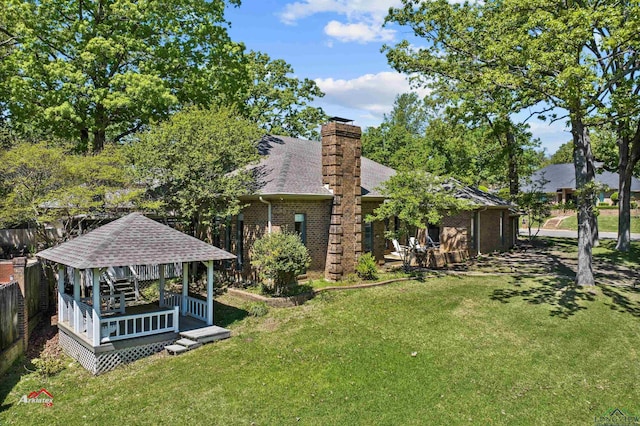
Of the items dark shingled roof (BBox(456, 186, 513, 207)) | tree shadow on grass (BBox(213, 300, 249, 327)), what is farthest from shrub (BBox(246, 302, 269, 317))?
dark shingled roof (BBox(456, 186, 513, 207))

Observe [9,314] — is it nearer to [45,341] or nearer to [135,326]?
[45,341]

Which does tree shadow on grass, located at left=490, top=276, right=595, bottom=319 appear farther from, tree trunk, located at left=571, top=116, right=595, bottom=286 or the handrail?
the handrail

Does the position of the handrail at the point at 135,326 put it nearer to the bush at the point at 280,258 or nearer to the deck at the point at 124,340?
the deck at the point at 124,340

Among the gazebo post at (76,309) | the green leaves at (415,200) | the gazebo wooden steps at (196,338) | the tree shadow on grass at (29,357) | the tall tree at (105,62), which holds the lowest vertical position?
the tree shadow on grass at (29,357)

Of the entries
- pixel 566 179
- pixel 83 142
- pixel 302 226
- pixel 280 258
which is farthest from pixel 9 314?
pixel 566 179

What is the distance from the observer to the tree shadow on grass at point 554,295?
1449cm

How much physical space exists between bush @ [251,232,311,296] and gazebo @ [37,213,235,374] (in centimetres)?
248

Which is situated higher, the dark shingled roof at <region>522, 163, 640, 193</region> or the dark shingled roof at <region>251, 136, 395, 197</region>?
the dark shingled roof at <region>522, 163, 640, 193</region>

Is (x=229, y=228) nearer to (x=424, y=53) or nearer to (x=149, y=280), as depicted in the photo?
(x=149, y=280)

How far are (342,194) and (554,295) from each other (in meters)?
9.31

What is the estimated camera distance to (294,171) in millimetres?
18875

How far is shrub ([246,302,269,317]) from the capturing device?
14.0 m

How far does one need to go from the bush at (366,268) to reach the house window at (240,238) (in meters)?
5.25

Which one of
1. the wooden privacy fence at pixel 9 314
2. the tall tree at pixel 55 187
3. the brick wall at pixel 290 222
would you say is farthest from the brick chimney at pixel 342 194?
the wooden privacy fence at pixel 9 314
